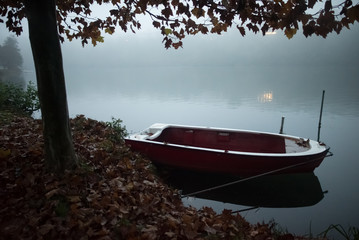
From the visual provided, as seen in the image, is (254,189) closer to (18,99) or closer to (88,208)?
(88,208)

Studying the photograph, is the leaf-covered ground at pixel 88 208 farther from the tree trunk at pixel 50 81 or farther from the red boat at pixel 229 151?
the red boat at pixel 229 151

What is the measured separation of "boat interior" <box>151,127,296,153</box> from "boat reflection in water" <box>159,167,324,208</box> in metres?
1.22

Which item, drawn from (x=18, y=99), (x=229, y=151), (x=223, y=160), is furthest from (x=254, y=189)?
(x=18, y=99)

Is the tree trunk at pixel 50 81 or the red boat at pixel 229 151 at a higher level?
the tree trunk at pixel 50 81

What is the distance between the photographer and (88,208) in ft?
11.0

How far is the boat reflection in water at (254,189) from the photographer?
306 inches

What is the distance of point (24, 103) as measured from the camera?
11.7 m

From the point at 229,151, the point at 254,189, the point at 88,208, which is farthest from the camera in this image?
the point at 254,189

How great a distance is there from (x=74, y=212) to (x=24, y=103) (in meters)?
10.8

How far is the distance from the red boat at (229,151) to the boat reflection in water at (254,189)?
2.03 ft

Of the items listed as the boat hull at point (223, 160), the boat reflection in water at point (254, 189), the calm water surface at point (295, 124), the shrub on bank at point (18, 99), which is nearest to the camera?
the calm water surface at point (295, 124)

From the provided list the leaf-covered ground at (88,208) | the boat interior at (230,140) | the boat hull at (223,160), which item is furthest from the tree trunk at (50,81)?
the boat interior at (230,140)

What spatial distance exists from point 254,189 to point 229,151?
181 cm

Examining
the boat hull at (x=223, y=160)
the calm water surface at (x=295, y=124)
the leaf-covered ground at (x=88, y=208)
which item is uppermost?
the leaf-covered ground at (x=88, y=208)
